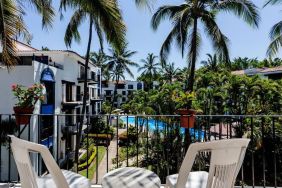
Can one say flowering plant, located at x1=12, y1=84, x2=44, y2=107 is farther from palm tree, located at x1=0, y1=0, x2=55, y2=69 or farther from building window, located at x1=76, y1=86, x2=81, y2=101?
building window, located at x1=76, y1=86, x2=81, y2=101

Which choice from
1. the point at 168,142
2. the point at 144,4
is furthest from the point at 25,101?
the point at 144,4

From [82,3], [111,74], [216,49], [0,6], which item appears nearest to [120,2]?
[82,3]

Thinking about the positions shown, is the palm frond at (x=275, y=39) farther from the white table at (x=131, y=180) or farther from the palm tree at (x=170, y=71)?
the palm tree at (x=170, y=71)

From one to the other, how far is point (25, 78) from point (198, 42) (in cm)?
962

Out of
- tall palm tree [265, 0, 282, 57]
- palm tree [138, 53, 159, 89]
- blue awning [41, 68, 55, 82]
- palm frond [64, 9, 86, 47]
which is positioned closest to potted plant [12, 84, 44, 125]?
blue awning [41, 68, 55, 82]

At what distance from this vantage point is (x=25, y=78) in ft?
50.0

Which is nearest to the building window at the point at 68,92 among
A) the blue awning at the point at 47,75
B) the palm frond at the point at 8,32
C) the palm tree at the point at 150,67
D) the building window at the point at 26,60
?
the blue awning at the point at 47,75

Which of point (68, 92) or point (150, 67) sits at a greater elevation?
point (150, 67)

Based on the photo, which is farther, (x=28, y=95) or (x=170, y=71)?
(x=170, y=71)

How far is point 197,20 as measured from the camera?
14.2 meters

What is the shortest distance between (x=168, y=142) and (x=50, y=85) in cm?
1377

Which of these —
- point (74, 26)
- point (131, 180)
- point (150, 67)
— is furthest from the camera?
point (150, 67)

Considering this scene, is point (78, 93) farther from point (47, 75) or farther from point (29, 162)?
point (29, 162)

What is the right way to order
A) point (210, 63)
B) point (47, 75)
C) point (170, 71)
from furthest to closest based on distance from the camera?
point (170, 71) < point (210, 63) < point (47, 75)
